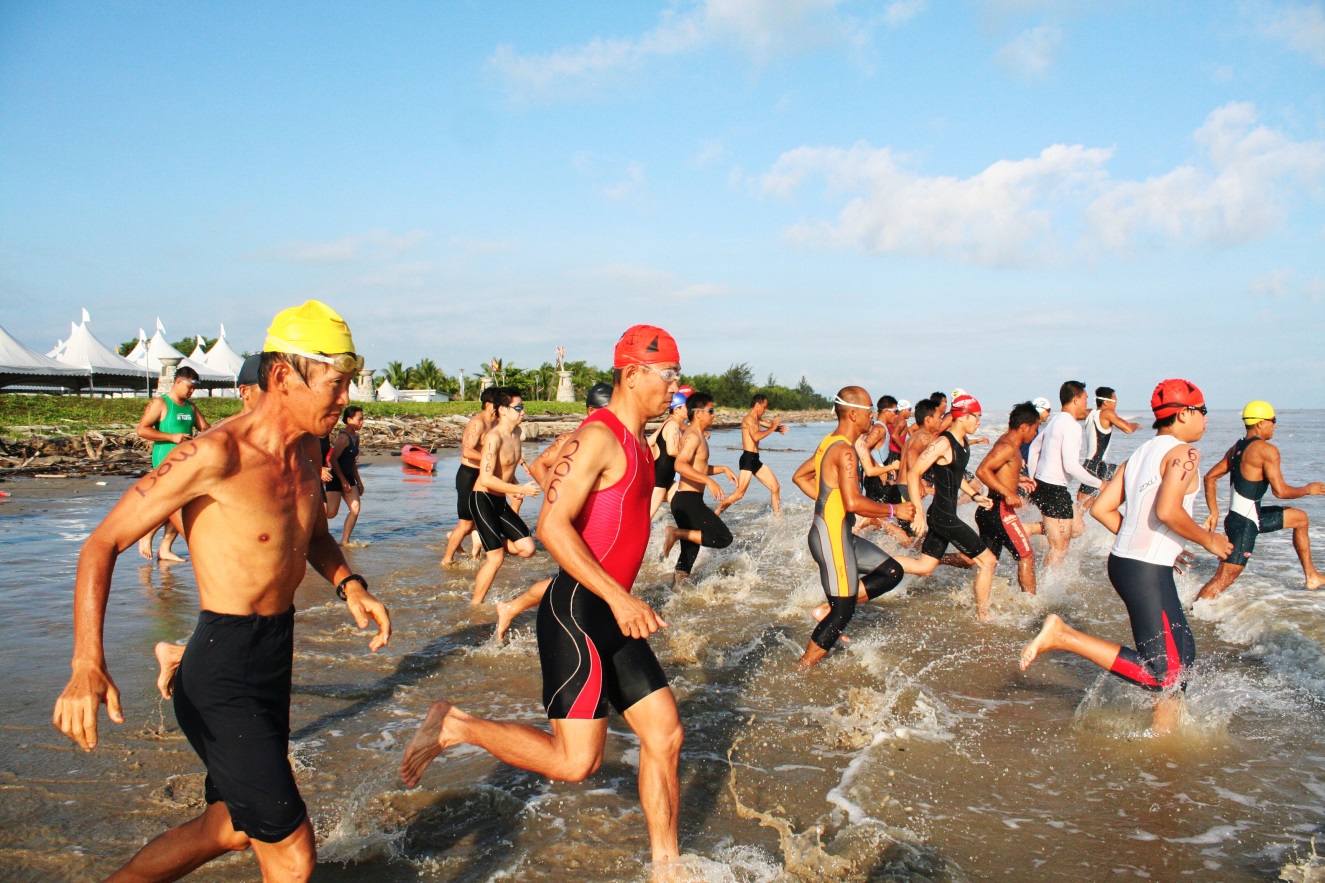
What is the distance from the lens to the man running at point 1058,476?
8.72m

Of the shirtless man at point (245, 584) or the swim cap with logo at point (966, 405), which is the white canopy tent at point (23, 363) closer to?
the swim cap with logo at point (966, 405)

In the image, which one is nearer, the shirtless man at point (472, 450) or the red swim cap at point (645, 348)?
the red swim cap at point (645, 348)

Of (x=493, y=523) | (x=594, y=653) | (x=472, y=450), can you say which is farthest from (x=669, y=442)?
(x=594, y=653)

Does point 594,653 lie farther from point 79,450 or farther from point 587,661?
point 79,450

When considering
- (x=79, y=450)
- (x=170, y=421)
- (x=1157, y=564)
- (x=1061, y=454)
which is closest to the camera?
(x=1157, y=564)

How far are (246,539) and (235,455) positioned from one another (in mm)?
252

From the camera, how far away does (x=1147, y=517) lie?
4586 mm

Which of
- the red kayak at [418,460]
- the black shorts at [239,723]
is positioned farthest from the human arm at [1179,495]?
the red kayak at [418,460]

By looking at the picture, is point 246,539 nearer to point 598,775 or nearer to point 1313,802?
point 598,775

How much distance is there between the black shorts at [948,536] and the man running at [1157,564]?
2.75 meters

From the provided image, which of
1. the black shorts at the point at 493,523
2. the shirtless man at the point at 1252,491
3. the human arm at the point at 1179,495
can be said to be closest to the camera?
the human arm at the point at 1179,495

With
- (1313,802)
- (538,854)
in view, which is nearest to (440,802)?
(538,854)

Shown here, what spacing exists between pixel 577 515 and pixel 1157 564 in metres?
3.17

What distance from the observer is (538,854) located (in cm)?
356
